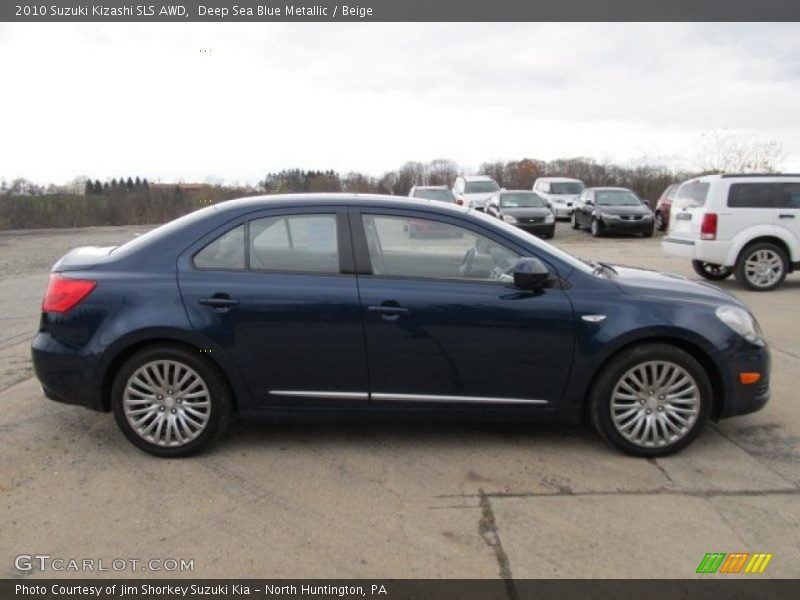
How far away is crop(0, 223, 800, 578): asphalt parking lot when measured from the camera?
2865mm

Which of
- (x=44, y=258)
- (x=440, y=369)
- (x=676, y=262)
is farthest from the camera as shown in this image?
(x=44, y=258)

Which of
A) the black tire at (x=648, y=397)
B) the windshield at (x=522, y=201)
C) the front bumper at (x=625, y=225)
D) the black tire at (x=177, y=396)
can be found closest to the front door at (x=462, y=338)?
the black tire at (x=648, y=397)

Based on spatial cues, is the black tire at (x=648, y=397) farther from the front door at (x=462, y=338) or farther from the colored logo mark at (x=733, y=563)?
the colored logo mark at (x=733, y=563)

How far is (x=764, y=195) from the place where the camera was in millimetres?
9719

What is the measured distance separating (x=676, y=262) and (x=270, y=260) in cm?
1235

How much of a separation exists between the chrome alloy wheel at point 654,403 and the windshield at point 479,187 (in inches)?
781

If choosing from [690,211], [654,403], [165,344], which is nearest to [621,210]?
[690,211]

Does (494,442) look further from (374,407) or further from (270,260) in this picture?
(270,260)

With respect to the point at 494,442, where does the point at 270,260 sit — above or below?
above

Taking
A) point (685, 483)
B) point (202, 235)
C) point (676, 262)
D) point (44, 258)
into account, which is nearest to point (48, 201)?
point (44, 258)

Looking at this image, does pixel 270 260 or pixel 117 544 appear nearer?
pixel 117 544

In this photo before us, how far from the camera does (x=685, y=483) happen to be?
11.6 ft

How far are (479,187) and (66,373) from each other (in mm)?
20768

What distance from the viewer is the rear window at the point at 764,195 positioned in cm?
970
